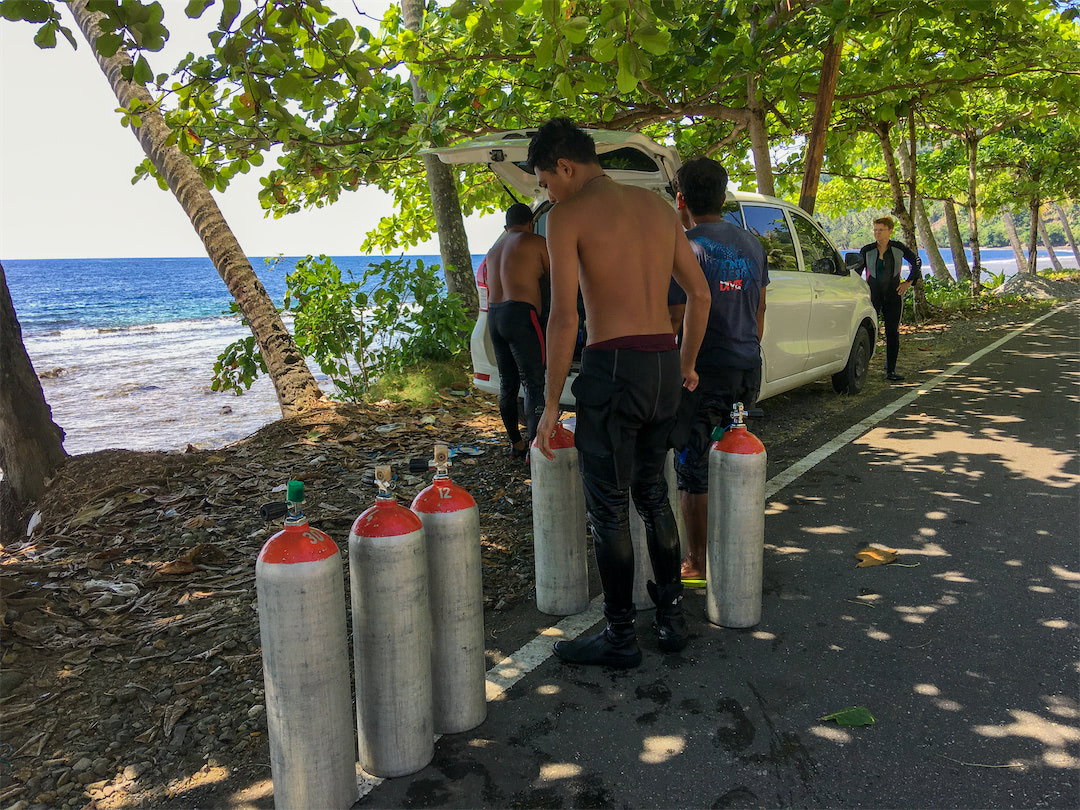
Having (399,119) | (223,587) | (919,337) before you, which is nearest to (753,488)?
(223,587)

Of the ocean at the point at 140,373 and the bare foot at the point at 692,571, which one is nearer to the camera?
the bare foot at the point at 692,571

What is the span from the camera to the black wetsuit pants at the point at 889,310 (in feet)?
33.3

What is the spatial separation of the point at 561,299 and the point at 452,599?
1.25 metres

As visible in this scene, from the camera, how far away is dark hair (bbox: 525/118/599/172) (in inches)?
127

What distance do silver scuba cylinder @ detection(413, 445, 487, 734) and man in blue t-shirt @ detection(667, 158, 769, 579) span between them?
64.1 inches

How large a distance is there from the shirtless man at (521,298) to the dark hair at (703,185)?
5.72 feet

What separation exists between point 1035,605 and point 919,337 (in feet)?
40.2

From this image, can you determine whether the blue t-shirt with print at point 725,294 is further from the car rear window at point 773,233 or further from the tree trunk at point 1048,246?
the tree trunk at point 1048,246

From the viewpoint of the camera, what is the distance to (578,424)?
11.0ft

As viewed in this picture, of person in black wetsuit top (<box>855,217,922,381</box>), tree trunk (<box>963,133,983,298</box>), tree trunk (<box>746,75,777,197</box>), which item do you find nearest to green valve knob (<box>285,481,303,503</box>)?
person in black wetsuit top (<box>855,217,922,381</box>)

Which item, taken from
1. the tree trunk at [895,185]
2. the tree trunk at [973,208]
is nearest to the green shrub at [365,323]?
the tree trunk at [895,185]

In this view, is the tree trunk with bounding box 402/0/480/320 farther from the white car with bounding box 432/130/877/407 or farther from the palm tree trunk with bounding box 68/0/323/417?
the white car with bounding box 432/130/877/407

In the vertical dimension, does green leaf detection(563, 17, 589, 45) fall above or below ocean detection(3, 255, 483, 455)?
above

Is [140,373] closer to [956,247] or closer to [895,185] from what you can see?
[895,185]
